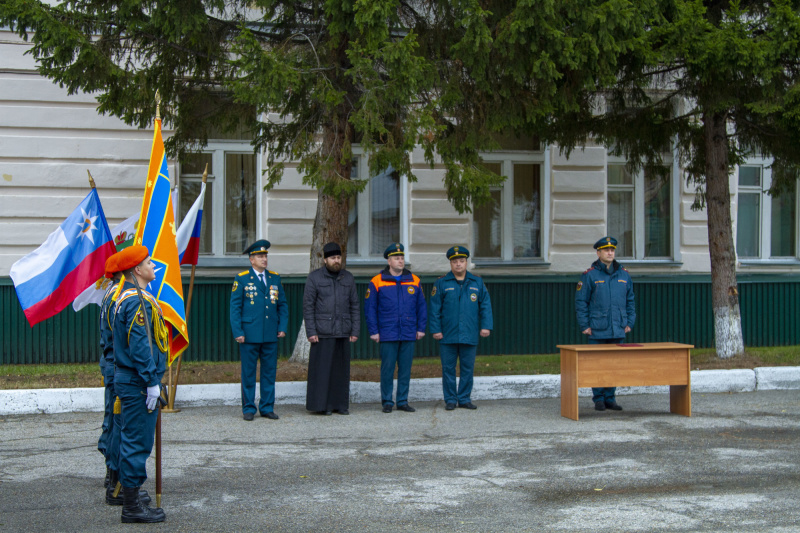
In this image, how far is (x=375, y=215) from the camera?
1497cm

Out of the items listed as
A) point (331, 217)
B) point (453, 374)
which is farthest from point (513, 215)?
point (453, 374)

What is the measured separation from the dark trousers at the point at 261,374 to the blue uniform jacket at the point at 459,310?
195 cm

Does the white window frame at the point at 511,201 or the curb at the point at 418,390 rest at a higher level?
the white window frame at the point at 511,201

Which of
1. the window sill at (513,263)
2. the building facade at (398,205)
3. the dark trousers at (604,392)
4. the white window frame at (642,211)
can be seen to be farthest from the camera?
the white window frame at (642,211)

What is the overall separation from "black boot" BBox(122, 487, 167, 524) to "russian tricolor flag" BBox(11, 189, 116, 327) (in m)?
4.63

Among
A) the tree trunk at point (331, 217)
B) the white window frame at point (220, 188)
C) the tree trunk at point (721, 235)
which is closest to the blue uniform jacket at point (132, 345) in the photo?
the tree trunk at point (331, 217)

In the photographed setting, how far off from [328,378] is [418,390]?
1507mm

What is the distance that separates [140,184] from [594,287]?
7.48 metres

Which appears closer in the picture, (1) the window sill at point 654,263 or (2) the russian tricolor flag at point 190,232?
(2) the russian tricolor flag at point 190,232

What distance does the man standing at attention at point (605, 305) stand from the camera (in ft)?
33.1

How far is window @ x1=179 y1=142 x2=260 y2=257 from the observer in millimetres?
14398

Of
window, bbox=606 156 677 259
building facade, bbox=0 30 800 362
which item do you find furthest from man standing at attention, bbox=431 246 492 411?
window, bbox=606 156 677 259

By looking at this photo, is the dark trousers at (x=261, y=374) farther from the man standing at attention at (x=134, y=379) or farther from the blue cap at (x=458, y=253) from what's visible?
the man standing at attention at (x=134, y=379)

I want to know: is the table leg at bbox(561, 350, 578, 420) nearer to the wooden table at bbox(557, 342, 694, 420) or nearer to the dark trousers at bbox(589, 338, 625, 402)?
the wooden table at bbox(557, 342, 694, 420)
